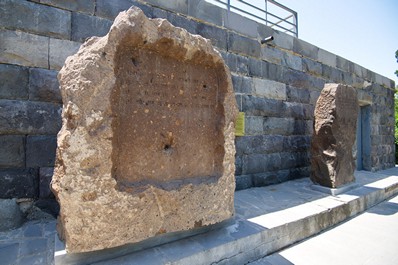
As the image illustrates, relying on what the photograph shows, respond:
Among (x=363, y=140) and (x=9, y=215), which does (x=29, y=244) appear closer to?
(x=9, y=215)

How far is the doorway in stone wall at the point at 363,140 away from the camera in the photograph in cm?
604

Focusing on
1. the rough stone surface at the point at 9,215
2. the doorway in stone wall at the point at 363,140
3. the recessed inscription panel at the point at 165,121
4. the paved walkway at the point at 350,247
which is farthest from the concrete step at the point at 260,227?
the doorway in stone wall at the point at 363,140

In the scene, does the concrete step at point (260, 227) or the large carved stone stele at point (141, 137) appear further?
the concrete step at point (260, 227)

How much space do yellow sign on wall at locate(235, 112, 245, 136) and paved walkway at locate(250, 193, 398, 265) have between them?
5.46ft

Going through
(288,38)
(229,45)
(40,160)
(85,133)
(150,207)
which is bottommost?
(150,207)

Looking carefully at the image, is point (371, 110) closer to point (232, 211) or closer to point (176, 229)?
point (232, 211)

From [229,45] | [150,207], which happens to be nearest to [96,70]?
[150,207]

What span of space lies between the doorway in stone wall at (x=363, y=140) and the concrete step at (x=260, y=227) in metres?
2.39

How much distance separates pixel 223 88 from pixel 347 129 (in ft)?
8.59

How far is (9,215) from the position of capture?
2096 mm

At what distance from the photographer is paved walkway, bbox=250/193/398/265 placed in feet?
6.78

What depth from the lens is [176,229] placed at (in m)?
1.75

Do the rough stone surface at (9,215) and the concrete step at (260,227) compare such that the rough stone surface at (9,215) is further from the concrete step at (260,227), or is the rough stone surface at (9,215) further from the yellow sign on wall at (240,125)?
the yellow sign on wall at (240,125)

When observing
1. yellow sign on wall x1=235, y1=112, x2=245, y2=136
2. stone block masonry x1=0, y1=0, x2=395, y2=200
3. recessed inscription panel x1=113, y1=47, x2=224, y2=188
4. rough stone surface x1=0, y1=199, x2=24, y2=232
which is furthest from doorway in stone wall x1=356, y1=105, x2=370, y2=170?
rough stone surface x1=0, y1=199, x2=24, y2=232
